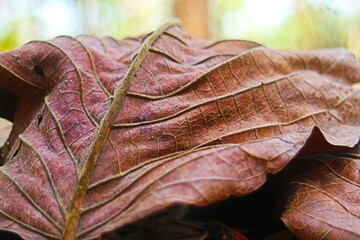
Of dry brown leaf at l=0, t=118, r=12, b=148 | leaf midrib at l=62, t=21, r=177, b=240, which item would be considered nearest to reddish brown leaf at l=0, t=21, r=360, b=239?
leaf midrib at l=62, t=21, r=177, b=240

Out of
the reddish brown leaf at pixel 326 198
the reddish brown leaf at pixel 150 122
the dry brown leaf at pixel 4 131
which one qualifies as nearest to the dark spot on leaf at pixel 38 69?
the reddish brown leaf at pixel 150 122

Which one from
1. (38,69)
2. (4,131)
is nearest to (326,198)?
(38,69)

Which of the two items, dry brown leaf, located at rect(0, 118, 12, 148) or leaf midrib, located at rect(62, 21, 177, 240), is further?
dry brown leaf, located at rect(0, 118, 12, 148)

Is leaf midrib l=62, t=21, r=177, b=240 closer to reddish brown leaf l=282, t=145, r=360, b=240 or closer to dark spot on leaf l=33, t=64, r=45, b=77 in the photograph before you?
dark spot on leaf l=33, t=64, r=45, b=77

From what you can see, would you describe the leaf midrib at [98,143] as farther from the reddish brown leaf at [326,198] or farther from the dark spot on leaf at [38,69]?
the reddish brown leaf at [326,198]

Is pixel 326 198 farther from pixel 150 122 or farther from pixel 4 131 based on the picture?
pixel 4 131
